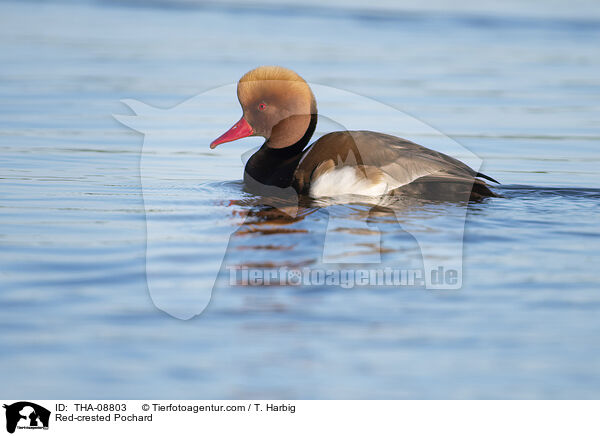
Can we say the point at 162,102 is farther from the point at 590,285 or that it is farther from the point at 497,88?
the point at 590,285

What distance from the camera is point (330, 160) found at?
6.26 meters

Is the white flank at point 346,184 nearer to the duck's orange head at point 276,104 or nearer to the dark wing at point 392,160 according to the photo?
the dark wing at point 392,160

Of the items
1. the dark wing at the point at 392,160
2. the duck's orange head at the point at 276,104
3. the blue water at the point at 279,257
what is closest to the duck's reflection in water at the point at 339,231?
the blue water at the point at 279,257

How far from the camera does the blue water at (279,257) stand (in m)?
3.74

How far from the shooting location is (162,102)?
10289 millimetres

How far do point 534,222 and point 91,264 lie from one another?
9.11ft

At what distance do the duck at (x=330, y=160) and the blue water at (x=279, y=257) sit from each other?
22 cm

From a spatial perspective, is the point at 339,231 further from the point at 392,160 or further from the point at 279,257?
the point at 392,160

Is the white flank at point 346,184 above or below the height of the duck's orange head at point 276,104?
below

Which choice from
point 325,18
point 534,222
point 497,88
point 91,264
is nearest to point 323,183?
point 534,222
